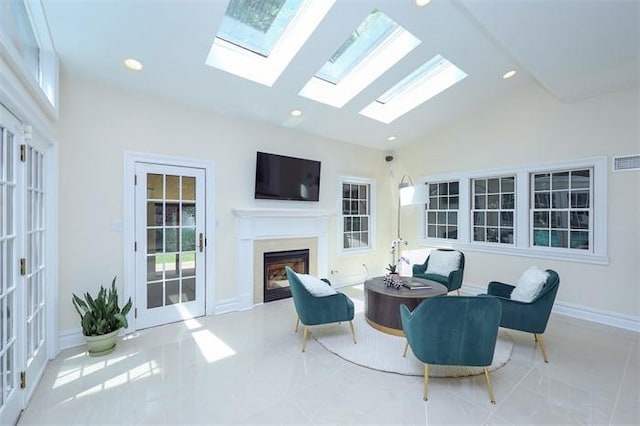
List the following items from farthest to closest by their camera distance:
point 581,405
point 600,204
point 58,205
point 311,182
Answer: point 311,182 → point 600,204 → point 58,205 → point 581,405

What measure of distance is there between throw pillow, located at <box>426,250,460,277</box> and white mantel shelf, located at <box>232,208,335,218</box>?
1941mm

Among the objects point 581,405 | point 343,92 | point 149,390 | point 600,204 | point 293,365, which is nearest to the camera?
point 581,405

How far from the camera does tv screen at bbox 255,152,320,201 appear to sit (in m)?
4.55

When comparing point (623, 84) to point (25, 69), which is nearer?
point (25, 69)

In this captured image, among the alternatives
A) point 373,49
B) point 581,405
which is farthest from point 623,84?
point 581,405

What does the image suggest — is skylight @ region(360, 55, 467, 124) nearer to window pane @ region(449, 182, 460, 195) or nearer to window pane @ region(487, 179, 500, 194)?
window pane @ region(449, 182, 460, 195)

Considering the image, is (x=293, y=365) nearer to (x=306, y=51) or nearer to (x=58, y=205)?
(x=58, y=205)

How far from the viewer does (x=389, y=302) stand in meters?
3.47

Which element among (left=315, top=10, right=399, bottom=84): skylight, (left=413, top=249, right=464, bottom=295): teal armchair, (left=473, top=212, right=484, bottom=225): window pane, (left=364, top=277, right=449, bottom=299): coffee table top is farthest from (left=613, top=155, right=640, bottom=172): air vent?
(left=315, top=10, right=399, bottom=84): skylight

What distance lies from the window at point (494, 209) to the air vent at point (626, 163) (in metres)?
1.20

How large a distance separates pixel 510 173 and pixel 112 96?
577 centimetres

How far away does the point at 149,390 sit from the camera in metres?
2.42

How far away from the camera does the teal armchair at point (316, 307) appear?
122 inches

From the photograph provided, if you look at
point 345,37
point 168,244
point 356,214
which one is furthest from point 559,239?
point 168,244
